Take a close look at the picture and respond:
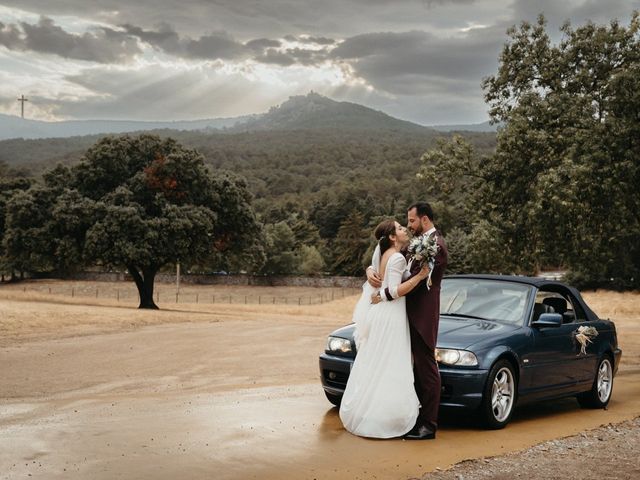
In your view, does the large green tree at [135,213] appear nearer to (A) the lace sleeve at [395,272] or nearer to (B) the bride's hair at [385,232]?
(B) the bride's hair at [385,232]

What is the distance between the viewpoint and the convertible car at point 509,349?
8.79 m

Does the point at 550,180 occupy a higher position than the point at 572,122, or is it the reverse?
the point at 572,122

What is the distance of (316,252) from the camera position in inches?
4377

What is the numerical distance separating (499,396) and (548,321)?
4.23 ft

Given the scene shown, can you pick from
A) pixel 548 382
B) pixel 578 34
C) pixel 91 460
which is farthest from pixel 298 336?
pixel 91 460

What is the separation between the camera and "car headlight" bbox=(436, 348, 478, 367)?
877 cm

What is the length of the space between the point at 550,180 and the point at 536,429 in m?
12.8

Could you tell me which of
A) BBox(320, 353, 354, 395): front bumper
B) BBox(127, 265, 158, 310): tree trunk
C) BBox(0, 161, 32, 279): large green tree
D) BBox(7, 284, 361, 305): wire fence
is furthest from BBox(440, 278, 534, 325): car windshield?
BBox(7, 284, 361, 305): wire fence


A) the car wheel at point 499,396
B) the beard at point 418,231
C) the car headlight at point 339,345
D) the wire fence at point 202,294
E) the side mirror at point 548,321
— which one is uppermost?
the beard at point 418,231

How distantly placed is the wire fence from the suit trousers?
63.6m

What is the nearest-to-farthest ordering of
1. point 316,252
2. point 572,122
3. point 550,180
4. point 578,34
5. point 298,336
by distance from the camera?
point 550,180 < point 572,122 < point 578,34 < point 298,336 < point 316,252

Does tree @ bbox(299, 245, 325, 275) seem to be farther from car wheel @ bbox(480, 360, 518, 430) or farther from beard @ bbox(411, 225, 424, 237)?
beard @ bbox(411, 225, 424, 237)

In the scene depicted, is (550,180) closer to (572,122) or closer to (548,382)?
(572,122)

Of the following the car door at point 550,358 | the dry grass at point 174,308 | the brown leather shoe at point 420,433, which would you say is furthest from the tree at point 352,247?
the brown leather shoe at point 420,433
